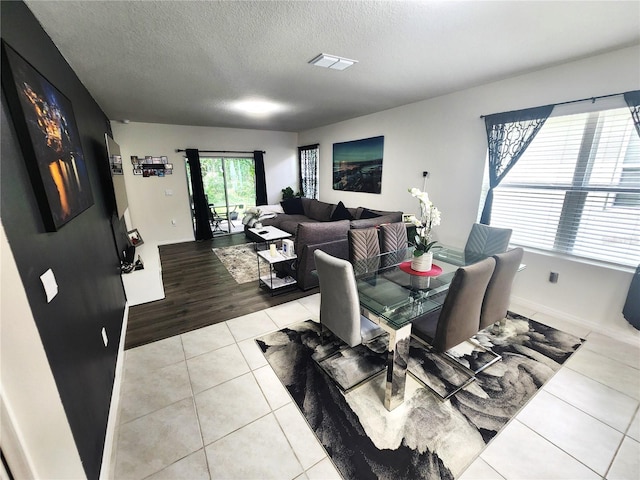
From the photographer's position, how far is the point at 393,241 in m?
3.13

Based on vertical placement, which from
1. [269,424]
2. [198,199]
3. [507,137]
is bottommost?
[269,424]

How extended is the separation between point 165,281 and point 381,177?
4.07m

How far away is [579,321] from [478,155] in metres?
2.20

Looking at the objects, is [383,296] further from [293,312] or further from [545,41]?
[545,41]

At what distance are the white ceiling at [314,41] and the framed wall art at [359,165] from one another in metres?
1.55

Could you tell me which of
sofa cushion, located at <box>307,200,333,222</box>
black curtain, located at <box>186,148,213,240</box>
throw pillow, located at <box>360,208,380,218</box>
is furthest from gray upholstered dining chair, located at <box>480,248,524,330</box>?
black curtain, located at <box>186,148,213,240</box>

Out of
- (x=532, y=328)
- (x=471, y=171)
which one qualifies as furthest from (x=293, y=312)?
(x=471, y=171)

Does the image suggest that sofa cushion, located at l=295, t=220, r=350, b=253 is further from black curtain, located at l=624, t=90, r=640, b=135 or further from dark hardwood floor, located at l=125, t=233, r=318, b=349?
black curtain, located at l=624, t=90, r=640, b=135

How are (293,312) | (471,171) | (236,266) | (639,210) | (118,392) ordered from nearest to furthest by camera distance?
(118,392) → (639,210) → (293,312) → (471,171) → (236,266)

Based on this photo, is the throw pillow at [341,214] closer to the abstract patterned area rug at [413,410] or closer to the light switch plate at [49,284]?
the abstract patterned area rug at [413,410]

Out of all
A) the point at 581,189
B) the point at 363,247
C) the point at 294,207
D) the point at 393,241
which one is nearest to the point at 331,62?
the point at 363,247

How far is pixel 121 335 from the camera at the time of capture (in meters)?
2.54

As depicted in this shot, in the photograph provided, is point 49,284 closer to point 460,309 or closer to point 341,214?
point 460,309

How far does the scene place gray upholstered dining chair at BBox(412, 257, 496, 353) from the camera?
1655mm
